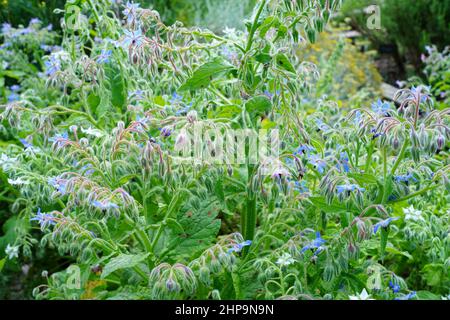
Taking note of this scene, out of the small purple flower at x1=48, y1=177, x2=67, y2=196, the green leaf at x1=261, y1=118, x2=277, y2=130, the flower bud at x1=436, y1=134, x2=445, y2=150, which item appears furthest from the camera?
the green leaf at x1=261, y1=118, x2=277, y2=130

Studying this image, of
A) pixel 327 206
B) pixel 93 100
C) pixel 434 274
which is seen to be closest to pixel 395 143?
pixel 327 206

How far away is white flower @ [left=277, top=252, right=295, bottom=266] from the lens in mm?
1602

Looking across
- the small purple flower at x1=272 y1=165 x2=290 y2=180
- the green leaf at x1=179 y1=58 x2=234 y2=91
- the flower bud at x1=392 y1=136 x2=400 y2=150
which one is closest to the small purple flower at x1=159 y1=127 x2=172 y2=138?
the green leaf at x1=179 y1=58 x2=234 y2=91

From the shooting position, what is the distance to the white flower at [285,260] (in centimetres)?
160

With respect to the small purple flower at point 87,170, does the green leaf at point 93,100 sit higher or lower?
higher

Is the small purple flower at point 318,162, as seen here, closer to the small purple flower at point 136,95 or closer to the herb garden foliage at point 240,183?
the herb garden foliage at point 240,183

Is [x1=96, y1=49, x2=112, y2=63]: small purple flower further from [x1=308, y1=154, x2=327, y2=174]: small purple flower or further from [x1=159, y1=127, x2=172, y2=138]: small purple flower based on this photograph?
[x1=308, y1=154, x2=327, y2=174]: small purple flower

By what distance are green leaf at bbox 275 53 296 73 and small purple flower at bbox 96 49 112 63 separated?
2.10ft

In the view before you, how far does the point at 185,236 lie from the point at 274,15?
2.08 feet

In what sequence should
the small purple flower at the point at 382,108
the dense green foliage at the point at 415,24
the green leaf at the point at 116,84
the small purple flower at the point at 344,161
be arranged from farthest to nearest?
the dense green foliage at the point at 415,24 → the green leaf at the point at 116,84 → the small purple flower at the point at 344,161 → the small purple flower at the point at 382,108

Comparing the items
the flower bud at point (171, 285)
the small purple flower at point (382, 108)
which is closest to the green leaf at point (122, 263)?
the flower bud at point (171, 285)

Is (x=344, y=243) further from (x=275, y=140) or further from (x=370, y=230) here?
(x=275, y=140)

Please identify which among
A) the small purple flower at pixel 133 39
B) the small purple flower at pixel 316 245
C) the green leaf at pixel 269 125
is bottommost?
the small purple flower at pixel 316 245

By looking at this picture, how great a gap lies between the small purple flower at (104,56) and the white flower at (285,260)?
870 mm
